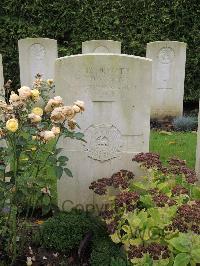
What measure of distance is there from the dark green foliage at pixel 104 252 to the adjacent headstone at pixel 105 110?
0.67 metres

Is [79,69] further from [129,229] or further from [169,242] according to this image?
[169,242]

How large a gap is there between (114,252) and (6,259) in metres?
0.89

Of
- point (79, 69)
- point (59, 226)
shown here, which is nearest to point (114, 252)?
point (59, 226)

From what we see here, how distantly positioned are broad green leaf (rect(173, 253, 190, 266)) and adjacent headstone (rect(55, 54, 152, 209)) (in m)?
1.23

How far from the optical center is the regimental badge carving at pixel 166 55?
753cm

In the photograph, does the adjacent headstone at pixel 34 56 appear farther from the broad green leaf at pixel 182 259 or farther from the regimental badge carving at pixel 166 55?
the broad green leaf at pixel 182 259

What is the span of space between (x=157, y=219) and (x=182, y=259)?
359 mm

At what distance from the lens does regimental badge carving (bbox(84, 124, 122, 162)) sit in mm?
3477

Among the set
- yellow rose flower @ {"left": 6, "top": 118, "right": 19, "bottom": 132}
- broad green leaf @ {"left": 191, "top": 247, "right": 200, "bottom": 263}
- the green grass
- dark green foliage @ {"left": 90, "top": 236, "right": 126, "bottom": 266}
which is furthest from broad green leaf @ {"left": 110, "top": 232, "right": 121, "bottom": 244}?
the green grass

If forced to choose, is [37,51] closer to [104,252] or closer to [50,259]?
[50,259]

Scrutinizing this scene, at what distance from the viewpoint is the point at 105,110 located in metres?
3.44

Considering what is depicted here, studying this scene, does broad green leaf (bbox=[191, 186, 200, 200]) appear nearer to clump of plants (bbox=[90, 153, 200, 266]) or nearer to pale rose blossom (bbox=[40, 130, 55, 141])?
clump of plants (bbox=[90, 153, 200, 266])

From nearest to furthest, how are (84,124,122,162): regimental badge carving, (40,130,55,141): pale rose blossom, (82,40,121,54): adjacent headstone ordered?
(40,130,55,141): pale rose blossom < (84,124,122,162): regimental badge carving < (82,40,121,54): adjacent headstone

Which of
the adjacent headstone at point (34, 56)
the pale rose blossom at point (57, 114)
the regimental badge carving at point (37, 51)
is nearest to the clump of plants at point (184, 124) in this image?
the adjacent headstone at point (34, 56)
